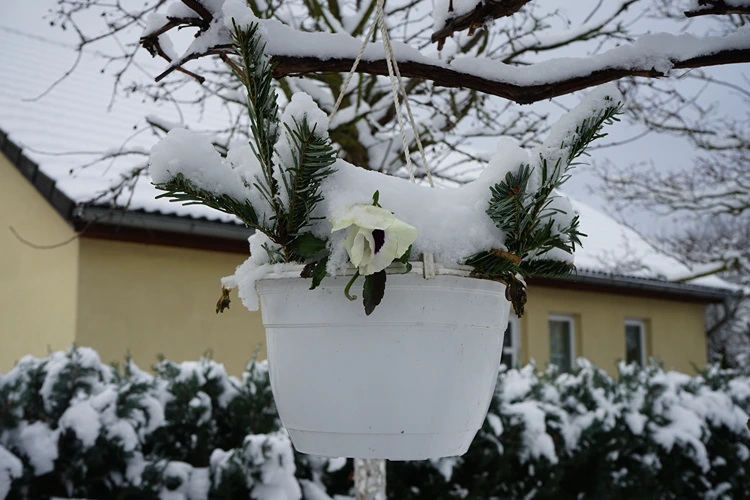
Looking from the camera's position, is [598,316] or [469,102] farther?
[598,316]

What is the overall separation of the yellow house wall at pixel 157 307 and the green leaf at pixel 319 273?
502 cm

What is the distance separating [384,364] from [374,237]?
0.21 m

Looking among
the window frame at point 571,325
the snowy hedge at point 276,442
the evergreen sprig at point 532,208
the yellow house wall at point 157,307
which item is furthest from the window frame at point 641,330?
the evergreen sprig at point 532,208

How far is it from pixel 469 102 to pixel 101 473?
249cm

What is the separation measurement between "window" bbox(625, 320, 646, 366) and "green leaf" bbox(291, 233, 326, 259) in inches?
400

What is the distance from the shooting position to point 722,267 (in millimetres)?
7156

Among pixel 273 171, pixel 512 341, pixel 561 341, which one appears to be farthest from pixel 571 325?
pixel 273 171

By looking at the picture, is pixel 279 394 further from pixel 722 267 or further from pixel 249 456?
pixel 722 267

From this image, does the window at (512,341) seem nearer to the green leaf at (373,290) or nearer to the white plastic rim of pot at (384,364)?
the white plastic rim of pot at (384,364)

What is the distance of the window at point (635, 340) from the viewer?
10.3 metres

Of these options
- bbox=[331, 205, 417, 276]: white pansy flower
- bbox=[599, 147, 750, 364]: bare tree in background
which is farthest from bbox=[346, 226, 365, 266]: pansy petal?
bbox=[599, 147, 750, 364]: bare tree in background

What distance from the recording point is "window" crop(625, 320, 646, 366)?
10336mm

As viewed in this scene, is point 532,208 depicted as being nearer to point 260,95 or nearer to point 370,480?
point 260,95

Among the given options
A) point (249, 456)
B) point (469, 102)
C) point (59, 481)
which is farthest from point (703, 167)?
point (59, 481)
